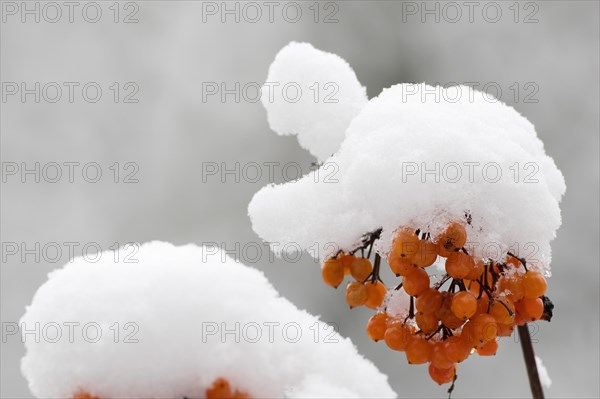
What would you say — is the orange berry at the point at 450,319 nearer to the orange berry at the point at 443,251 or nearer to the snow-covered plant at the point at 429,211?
the snow-covered plant at the point at 429,211

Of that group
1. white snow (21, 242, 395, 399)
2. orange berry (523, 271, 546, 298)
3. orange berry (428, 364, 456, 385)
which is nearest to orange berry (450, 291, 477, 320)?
orange berry (523, 271, 546, 298)

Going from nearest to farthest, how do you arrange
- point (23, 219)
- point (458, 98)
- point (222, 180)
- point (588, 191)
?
point (458, 98)
point (588, 191)
point (222, 180)
point (23, 219)

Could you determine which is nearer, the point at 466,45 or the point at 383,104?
the point at 383,104

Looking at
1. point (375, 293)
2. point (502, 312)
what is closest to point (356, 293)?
point (375, 293)

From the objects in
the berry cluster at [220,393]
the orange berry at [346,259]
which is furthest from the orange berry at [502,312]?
the berry cluster at [220,393]

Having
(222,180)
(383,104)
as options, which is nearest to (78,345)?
(383,104)

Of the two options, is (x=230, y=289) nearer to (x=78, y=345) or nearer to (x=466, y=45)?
(x=78, y=345)
